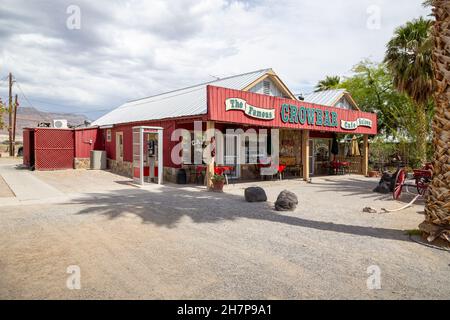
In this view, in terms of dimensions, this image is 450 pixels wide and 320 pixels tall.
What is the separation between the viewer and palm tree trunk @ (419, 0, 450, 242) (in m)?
6.13

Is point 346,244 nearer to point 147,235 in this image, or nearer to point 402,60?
point 147,235

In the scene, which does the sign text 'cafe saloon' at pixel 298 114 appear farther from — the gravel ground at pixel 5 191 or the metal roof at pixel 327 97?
the gravel ground at pixel 5 191

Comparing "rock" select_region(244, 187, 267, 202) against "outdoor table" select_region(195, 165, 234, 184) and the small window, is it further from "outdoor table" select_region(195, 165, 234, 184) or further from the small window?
the small window

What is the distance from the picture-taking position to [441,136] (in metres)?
6.32

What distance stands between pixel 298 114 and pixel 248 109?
3603mm

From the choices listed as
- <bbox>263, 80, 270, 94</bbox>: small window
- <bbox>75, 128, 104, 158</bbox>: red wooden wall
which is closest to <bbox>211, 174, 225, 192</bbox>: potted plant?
<bbox>263, 80, 270, 94</bbox>: small window

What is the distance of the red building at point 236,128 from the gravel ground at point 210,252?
5111 millimetres

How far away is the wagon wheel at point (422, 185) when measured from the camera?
11211 mm

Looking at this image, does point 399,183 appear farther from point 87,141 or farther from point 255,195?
point 87,141

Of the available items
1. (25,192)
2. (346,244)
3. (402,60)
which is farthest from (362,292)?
(402,60)

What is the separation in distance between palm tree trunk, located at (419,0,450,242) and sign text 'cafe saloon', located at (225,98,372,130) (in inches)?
305

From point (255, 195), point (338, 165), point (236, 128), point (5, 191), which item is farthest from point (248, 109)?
point (5, 191)

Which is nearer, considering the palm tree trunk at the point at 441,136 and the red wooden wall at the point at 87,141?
the palm tree trunk at the point at 441,136

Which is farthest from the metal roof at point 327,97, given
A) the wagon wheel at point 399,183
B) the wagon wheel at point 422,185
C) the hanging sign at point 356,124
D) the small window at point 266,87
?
the wagon wheel at point 399,183
